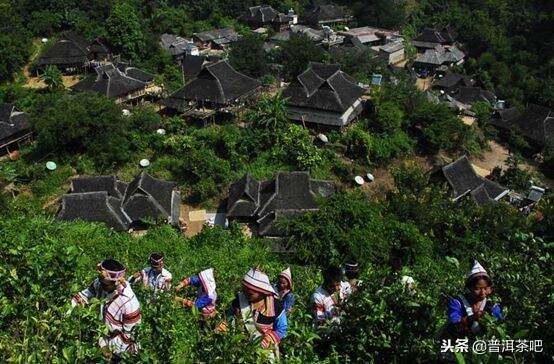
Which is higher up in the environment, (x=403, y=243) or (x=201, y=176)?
(x=403, y=243)

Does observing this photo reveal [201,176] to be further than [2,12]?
No

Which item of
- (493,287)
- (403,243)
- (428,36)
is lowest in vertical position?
(428,36)

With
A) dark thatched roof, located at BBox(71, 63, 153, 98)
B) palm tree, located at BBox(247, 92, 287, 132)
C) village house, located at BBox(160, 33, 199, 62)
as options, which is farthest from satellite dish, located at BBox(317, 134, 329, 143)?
village house, located at BBox(160, 33, 199, 62)

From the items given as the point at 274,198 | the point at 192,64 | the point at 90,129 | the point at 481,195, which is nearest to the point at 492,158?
the point at 481,195

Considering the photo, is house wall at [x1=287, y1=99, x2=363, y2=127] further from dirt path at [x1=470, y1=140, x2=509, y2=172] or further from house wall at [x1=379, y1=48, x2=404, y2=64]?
house wall at [x1=379, y1=48, x2=404, y2=64]

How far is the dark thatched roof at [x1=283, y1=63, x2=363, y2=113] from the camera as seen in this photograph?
95.0 feet

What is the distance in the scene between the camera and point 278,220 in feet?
69.2

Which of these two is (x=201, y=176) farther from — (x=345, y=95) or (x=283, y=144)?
(x=345, y=95)

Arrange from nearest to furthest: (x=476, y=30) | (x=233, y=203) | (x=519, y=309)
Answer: (x=519, y=309)
(x=233, y=203)
(x=476, y=30)

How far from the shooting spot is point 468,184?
26938mm

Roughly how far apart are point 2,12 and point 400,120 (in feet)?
121

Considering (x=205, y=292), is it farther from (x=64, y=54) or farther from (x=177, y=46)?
(x=177, y=46)

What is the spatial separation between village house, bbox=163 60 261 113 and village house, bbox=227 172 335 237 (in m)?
7.55

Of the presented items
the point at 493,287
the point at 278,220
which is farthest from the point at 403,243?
the point at 493,287
